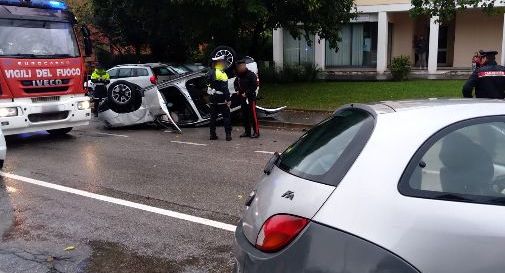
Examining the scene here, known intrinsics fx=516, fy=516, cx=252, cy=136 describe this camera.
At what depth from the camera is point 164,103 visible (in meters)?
12.5

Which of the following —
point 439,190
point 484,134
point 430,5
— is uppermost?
point 430,5

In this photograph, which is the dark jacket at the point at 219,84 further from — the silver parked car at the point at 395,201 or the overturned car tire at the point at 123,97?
the silver parked car at the point at 395,201

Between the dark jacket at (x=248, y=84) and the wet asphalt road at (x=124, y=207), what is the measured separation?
1130mm

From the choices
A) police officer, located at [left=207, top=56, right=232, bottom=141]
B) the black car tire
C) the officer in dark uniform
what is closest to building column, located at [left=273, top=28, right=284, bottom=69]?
the black car tire

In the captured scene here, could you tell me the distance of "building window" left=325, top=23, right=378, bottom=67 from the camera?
1111 inches

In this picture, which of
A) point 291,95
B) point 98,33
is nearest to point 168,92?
point 291,95

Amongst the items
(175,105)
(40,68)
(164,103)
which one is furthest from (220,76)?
(40,68)

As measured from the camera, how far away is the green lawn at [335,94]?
16469 mm

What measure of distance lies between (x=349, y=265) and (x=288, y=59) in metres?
26.7

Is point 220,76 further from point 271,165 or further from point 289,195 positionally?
point 289,195

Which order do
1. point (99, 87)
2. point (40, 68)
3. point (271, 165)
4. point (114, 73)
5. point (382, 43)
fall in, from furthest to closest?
1. point (382, 43)
2. point (114, 73)
3. point (99, 87)
4. point (40, 68)
5. point (271, 165)

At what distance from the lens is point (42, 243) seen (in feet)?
16.3

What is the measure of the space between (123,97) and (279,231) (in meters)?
10.9

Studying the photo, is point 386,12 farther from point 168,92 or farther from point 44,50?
point 44,50
